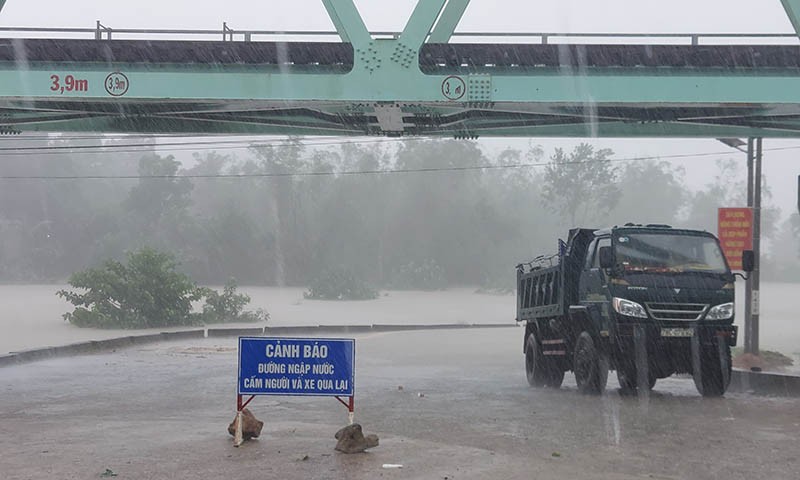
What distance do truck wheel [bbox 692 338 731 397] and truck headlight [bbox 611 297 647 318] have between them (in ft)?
3.56

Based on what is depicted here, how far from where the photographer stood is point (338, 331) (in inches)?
1516

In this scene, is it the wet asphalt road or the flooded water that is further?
the flooded water

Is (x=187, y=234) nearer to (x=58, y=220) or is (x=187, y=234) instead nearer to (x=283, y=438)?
(x=58, y=220)

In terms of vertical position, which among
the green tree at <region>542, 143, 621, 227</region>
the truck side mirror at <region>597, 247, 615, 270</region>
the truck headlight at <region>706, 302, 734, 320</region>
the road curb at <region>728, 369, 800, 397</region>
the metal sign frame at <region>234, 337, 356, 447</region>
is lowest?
the road curb at <region>728, 369, 800, 397</region>

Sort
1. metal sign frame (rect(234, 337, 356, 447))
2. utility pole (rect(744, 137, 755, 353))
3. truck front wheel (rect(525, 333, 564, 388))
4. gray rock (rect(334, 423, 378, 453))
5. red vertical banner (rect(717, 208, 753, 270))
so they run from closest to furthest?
gray rock (rect(334, 423, 378, 453))
metal sign frame (rect(234, 337, 356, 447))
truck front wheel (rect(525, 333, 564, 388))
utility pole (rect(744, 137, 755, 353))
red vertical banner (rect(717, 208, 753, 270))

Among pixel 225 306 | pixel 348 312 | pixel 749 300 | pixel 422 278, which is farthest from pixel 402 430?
pixel 422 278

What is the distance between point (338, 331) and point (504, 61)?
27380mm

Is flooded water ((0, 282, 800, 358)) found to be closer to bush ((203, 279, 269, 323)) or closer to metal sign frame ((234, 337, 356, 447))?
bush ((203, 279, 269, 323))

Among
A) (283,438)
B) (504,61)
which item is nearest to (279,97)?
(504,61)

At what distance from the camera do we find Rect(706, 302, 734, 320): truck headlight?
14.2 meters

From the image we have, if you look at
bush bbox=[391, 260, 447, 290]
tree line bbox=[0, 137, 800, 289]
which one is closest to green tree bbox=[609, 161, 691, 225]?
tree line bbox=[0, 137, 800, 289]

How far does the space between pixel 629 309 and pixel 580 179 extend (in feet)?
274

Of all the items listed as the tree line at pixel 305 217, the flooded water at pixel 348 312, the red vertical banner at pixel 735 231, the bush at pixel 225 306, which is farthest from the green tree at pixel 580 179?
the red vertical banner at pixel 735 231

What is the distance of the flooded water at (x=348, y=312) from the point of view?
117 feet
